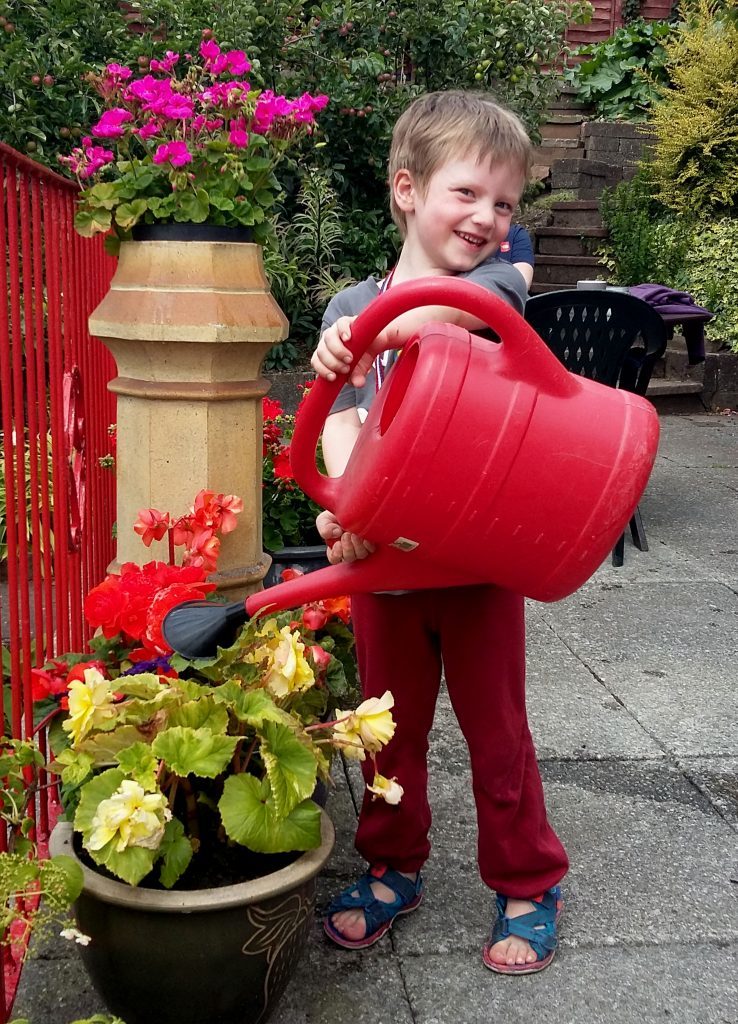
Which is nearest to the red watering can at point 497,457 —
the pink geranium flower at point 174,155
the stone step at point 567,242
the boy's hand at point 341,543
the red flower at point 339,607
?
the boy's hand at point 341,543

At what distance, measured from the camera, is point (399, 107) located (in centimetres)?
642

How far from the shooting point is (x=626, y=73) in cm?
1079

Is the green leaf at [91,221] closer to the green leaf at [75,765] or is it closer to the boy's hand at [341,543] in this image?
the boy's hand at [341,543]

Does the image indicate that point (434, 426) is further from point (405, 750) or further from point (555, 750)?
point (555, 750)

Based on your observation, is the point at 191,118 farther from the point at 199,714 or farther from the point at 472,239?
the point at 199,714

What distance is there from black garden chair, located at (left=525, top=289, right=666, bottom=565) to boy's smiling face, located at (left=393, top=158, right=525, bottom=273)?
2620 mm

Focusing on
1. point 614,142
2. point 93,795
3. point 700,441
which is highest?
point 614,142

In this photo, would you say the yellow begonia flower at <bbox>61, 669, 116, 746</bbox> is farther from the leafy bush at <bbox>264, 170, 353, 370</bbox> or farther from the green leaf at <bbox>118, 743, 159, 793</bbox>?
the leafy bush at <bbox>264, 170, 353, 370</bbox>

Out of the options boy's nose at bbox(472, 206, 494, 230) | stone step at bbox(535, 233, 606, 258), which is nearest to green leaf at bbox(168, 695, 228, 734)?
boy's nose at bbox(472, 206, 494, 230)

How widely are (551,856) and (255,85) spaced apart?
5556 mm

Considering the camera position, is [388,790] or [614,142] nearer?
[388,790]

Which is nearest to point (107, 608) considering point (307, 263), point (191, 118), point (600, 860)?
point (600, 860)

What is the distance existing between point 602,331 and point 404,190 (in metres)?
2.79

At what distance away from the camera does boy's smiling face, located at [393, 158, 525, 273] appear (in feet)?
5.55
